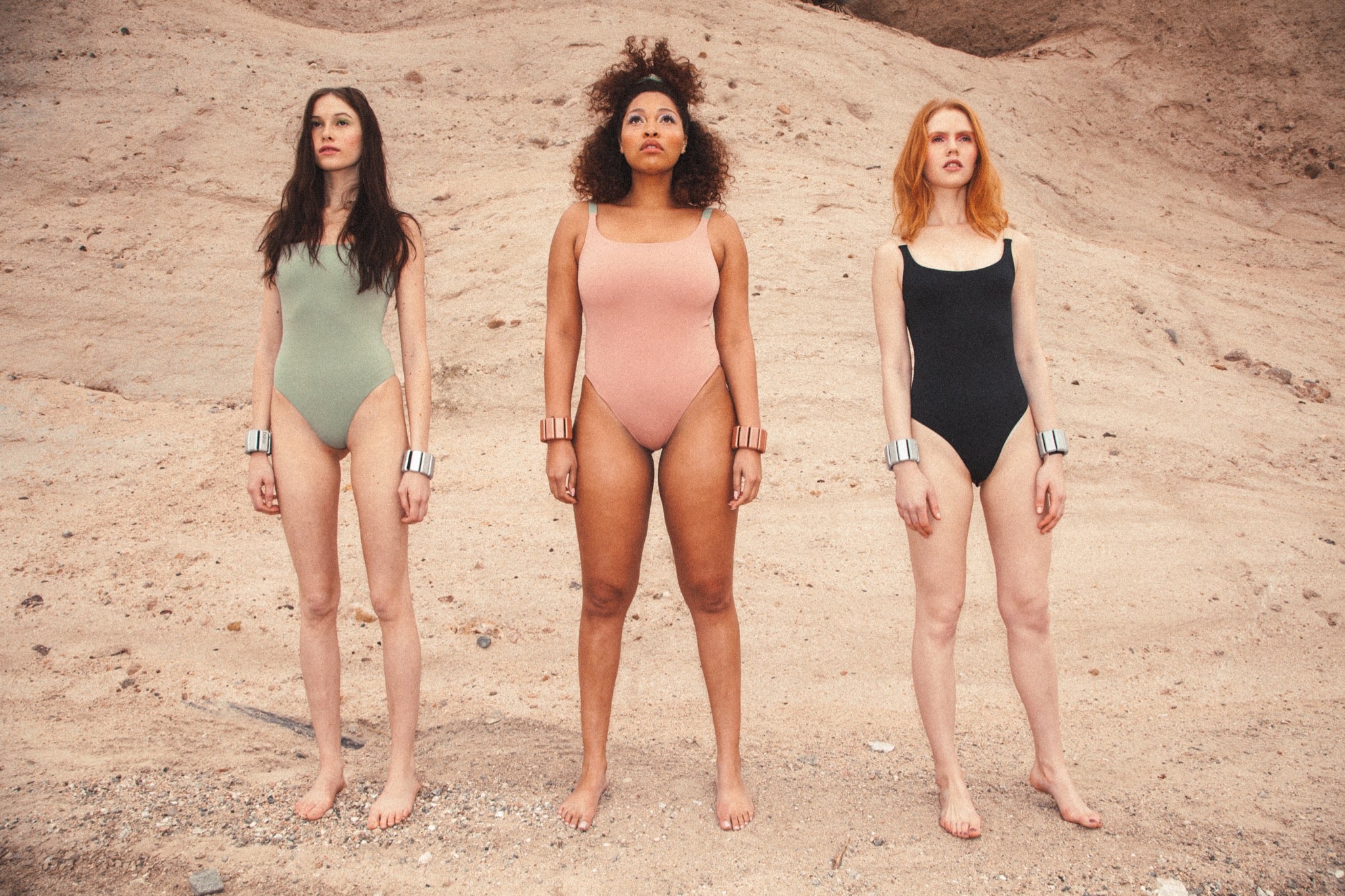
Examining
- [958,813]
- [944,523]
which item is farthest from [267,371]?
[958,813]

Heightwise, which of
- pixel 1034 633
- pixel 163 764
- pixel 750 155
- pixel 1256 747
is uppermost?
pixel 750 155

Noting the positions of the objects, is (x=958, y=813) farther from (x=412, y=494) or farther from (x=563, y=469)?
(x=412, y=494)

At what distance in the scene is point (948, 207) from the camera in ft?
10.1

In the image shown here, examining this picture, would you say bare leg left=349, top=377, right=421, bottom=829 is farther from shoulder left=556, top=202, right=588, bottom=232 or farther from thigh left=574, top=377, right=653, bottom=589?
shoulder left=556, top=202, right=588, bottom=232

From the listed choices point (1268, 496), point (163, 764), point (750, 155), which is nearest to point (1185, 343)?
point (1268, 496)

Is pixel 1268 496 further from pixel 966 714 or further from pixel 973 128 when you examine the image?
pixel 973 128

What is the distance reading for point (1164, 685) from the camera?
13.5ft

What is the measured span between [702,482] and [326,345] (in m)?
1.19

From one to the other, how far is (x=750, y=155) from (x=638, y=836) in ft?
24.0

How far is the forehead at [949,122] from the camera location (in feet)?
9.87

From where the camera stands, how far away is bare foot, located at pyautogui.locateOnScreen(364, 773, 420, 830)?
3.03 m

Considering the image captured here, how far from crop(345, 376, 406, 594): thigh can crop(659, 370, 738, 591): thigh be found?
79 cm

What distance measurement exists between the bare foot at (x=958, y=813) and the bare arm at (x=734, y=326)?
3.50ft

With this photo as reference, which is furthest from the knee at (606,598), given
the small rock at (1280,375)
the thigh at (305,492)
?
the small rock at (1280,375)
